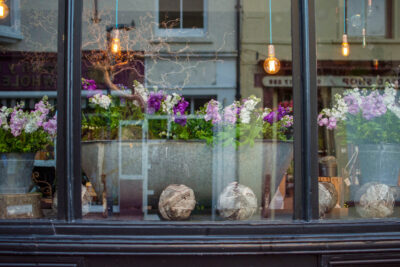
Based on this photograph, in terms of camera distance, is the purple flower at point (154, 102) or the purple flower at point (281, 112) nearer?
the purple flower at point (281, 112)

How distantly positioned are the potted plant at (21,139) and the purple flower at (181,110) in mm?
869

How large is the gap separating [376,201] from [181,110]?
1492 mm

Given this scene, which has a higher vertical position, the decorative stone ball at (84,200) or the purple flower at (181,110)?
the purple flower at (181,110)

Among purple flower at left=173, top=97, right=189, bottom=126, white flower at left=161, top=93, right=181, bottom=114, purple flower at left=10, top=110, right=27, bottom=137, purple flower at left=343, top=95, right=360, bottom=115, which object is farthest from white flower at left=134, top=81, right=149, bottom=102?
purple flower at left=343, top=95, right=360, bottom=115

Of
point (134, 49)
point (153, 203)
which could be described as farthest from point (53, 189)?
point (134, 49)

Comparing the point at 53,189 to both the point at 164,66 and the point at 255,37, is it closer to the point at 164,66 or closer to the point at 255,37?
the point at 164,66

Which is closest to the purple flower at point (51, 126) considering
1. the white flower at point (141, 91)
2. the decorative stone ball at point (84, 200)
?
the decorative stone ball at point (84, 200)

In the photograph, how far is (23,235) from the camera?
2.13m

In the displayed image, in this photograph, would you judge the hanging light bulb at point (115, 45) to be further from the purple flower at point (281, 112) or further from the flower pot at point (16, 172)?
the purple flower at point (281, 112)

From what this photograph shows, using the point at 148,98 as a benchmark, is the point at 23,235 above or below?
below

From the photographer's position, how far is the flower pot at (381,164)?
274 centimetres

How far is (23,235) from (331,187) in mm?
1876

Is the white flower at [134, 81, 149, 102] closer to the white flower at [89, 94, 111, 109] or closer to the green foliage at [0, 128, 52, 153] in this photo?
the white flower at [89, 94, 111, 109]

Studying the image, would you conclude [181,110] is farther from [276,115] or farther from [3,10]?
[3,10]
